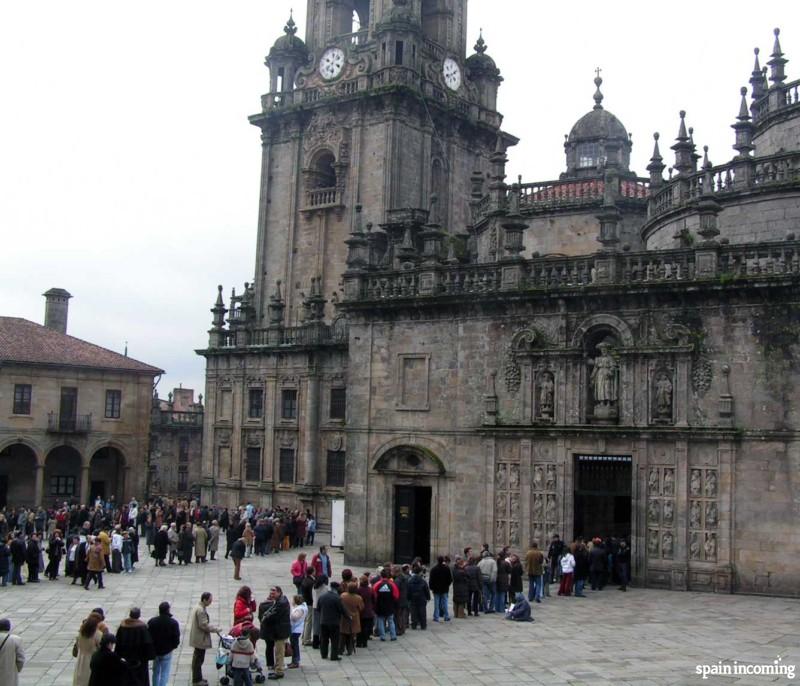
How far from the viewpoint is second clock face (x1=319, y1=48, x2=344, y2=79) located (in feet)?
152

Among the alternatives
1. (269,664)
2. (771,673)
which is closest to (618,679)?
(771,673)

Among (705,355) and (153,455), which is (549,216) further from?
(153,455)

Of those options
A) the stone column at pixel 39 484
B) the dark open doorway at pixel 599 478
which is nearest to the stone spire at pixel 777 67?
the dark open doorway at pixel 599 478

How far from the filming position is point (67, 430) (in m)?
48.7

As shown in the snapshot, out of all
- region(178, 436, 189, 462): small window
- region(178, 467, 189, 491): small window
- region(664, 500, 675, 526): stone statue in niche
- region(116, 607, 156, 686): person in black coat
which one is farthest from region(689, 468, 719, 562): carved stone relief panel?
region(178, 467, 189, 491): small window

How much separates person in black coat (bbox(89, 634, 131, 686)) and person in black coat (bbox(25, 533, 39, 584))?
14.5 m

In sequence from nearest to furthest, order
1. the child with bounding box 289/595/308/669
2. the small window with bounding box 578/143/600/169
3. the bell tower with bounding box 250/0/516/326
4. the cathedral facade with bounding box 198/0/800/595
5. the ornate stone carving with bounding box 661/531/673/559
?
1. the child with bounding box 289/595/308/669
2. the cathedral facade with bounding box 198/0/800/595
3. the ornate stone carving with bounding box 661/531/673/559
4. the small window with bounding box 578/143/600/169
5. the bell tower with bounding box 250/0/516/326

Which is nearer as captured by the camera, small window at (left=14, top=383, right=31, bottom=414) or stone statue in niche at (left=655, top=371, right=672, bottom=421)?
stone statue in niche at (left=655, top=371, right=672, bottom=421)

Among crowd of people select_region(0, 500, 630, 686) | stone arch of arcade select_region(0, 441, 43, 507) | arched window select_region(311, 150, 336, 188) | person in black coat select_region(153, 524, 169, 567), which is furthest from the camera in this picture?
stone arch of arcade select_region(0, 441, 43, 507)

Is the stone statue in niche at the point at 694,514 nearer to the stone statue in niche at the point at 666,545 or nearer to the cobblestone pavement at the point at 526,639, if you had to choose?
Answer: the stone statue in niche at the point at 666,545

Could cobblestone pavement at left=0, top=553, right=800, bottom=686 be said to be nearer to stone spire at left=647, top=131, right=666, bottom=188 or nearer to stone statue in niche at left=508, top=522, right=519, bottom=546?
stone statue in niche at left=508, top=522, right=519, bottom=546

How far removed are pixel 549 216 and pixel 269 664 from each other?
874 inches

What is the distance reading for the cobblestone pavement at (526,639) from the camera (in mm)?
15422

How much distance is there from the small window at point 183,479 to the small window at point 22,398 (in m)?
15.2
